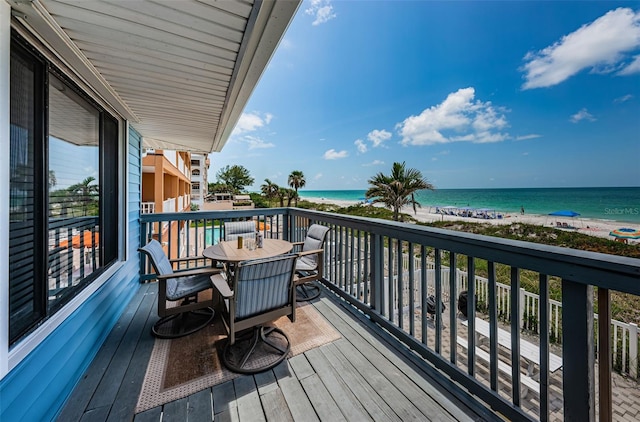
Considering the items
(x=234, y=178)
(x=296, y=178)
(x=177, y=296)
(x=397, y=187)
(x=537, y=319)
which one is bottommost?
(x=537, y=319)

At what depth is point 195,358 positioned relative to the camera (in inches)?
84.4

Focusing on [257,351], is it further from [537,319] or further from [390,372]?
[537,319]

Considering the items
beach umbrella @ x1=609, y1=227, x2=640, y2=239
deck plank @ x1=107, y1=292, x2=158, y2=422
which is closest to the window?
deck plank @ x1=107, y1=292, x2=158, y2=422

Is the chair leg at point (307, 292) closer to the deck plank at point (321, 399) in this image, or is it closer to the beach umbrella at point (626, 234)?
the deck plank at point (321, 399)

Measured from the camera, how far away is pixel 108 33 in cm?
153

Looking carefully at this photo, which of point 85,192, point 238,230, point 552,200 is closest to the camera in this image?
point 85,192

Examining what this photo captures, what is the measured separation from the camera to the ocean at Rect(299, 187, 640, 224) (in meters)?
31.3

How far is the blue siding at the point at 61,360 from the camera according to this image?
4.18 ft

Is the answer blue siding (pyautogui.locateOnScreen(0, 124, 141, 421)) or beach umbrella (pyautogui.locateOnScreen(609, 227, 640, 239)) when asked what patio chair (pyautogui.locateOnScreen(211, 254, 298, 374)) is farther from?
beach umbrella (pyautogui.locateOnScreen(609, 227, 640, 239))

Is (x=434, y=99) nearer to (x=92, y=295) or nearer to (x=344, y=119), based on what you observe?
(x=344, y=119)

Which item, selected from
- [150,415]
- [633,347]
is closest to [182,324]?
[150,415]

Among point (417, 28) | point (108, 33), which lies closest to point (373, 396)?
point (108, 33)

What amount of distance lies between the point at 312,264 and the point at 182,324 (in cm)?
157

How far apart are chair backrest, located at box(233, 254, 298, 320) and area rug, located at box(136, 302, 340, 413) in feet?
1.63
